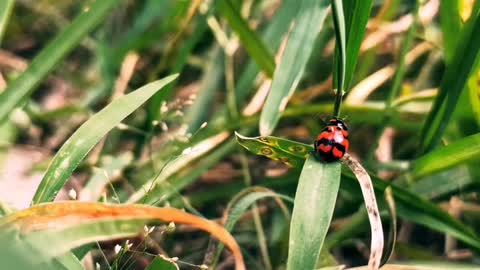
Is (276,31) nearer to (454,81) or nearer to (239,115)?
(239,115)

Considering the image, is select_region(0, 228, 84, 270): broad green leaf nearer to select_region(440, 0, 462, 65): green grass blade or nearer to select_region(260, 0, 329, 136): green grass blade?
select_region(260, 0, 329, 136): green grass blade

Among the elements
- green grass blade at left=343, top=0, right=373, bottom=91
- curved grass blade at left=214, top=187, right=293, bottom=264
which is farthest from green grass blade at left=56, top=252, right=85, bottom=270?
green grass blade at left=343, top=0, right=373, bottom=91

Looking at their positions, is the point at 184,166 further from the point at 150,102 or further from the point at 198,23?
the point at 198,23

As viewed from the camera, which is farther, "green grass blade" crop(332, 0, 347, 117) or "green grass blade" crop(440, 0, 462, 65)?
"green grass blade" crop(440, 0, 462, 65)

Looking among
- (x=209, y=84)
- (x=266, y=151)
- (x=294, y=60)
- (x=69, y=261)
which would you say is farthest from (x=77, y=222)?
(x=209, y=84)

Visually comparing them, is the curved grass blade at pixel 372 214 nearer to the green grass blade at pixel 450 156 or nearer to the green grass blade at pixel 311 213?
the green grass blade at pixel 311 213

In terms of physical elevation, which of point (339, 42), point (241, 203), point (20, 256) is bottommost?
point (20, 256)
